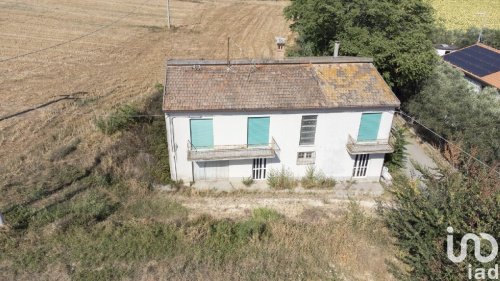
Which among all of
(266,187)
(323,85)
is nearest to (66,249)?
(266,187)

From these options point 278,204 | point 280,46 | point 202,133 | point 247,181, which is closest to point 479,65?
point 280,46

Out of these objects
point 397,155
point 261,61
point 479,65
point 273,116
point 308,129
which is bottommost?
point 397,155

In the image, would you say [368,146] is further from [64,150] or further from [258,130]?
[64,150]

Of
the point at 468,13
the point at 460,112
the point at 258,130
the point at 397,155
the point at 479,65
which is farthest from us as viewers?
the point at 468,13

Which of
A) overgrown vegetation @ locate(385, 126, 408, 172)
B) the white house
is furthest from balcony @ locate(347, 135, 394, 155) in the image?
overgrown vegetation @ locate(385, 126, 408, 172)

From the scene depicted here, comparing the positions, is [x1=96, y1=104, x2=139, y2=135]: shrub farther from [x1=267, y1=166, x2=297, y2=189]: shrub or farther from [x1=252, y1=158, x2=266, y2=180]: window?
[x1=267, y1=166, x2=297, y2=189]: shrub

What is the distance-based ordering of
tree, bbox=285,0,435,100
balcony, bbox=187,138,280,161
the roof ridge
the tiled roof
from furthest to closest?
1. tree, bbox=285,0,435,100
2. the roof ridge
3. balcony, bbox=187,138,280,161
4. the tiled roof
